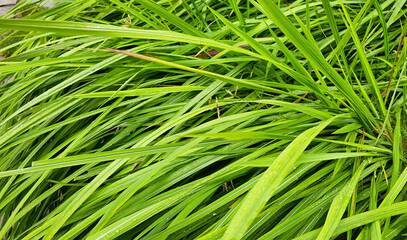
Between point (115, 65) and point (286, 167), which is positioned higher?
point (115, 65)

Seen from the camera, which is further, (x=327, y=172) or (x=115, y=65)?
(x=115, y=65)

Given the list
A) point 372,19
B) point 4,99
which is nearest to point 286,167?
point 372,19

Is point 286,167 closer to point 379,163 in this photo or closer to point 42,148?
point 379,163

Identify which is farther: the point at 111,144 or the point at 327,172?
the point at 111,144

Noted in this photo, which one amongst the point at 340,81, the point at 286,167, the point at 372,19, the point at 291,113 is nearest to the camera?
the point at 286,167

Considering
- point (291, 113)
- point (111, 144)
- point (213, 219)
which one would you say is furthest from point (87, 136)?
point (291, 113)

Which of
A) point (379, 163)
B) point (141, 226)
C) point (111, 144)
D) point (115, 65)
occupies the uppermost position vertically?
point (115, 65)

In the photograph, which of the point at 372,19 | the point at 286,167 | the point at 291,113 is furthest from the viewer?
the point at 372,19

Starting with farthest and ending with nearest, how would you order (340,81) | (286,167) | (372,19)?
(372,19) → (340,81) → (286,167)

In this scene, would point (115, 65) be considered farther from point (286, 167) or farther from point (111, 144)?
point (286, 167)
